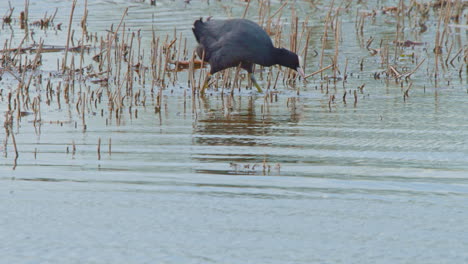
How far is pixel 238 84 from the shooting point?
34.3 feet

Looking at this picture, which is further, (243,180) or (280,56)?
(280,56)

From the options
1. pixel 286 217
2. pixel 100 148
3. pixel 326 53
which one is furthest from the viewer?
pixel 326 53

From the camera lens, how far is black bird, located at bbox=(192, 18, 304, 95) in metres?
9.63

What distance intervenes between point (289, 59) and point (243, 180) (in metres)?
4.68

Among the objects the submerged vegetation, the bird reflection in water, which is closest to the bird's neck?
the submerged vegetation

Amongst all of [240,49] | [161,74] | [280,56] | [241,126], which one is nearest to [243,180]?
[241,126]

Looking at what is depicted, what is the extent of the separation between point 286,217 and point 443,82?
6.42 m

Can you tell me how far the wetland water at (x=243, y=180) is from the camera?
4176 mm

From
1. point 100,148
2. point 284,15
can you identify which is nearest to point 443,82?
point 100,148

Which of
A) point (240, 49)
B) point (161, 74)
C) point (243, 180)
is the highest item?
point (240, 49)

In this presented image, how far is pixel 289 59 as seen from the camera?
9930 millimetres

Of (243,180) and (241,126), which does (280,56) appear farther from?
(243,180)

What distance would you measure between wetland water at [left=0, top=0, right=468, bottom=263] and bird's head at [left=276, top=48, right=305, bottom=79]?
39cm

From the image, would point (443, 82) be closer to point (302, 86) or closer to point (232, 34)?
point (302, 86)
